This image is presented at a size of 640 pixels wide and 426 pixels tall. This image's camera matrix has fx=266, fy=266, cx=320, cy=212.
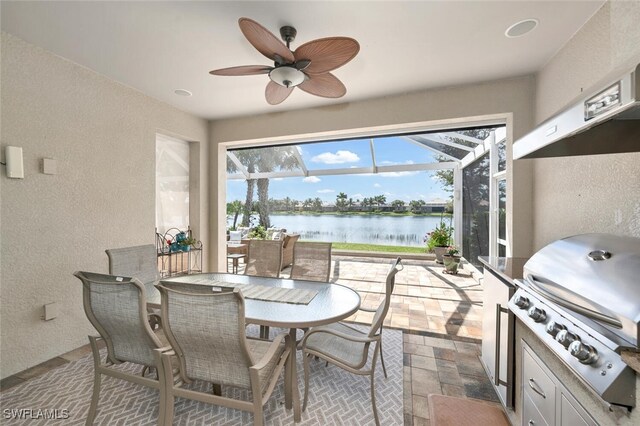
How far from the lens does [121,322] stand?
152 cm

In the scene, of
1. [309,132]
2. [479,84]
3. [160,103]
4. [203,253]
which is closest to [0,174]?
[160,103]

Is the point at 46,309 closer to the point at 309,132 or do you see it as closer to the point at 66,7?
the point at 66,7

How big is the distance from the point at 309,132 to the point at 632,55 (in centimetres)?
306

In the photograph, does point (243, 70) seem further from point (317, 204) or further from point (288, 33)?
point (317, 204)

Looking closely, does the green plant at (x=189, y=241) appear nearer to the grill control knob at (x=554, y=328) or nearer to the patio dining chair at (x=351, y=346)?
the patio dining chair at (x=351, y=346)

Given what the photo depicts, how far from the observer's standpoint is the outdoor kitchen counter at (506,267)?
5.60ft

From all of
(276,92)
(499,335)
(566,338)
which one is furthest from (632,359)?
(276,92)

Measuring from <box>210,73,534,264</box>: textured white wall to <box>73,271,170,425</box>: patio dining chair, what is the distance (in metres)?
2.87

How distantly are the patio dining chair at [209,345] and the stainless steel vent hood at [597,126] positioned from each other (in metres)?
1.53

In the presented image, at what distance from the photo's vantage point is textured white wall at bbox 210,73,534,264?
277 centimetres

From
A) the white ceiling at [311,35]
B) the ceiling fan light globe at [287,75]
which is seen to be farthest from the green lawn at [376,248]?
the ceiling fan light globe at [287,75]

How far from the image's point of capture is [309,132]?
3.69m

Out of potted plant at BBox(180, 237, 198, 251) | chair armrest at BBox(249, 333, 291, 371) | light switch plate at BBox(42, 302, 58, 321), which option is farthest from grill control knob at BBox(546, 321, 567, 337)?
potted plant at BBox(180, 237, 198, 251)

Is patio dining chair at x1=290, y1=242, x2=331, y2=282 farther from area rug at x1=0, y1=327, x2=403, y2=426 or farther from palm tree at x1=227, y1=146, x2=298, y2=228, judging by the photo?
palm tree at x1=227, y1=146, x2=298, y2=228
